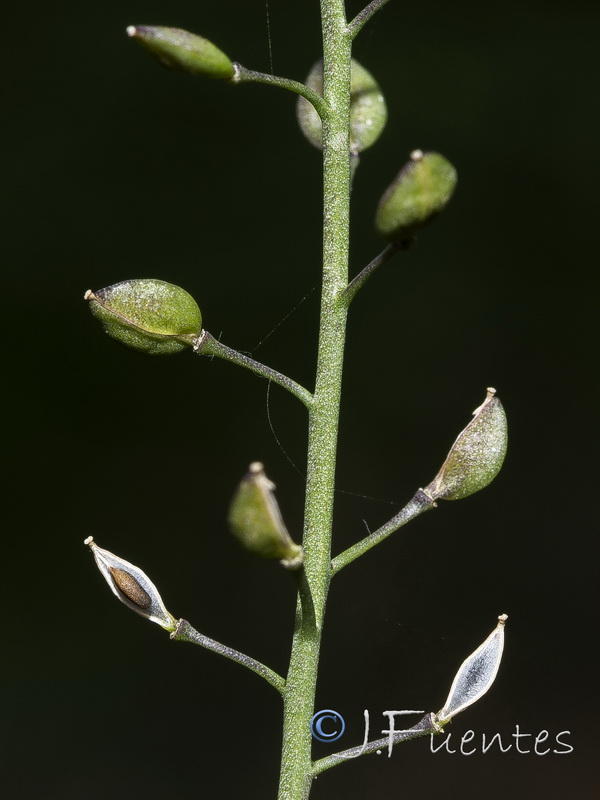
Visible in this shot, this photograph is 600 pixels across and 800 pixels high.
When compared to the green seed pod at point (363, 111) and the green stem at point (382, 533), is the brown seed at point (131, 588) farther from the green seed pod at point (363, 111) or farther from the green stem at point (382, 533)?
the green seed pod at point (363, 111)

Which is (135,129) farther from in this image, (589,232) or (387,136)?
(589,232)

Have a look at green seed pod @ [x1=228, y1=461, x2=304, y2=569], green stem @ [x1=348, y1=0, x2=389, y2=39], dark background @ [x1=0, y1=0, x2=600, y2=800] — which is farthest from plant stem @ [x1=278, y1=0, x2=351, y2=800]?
dark background @ [x1=0, y1=0, x2=600, y2=800]

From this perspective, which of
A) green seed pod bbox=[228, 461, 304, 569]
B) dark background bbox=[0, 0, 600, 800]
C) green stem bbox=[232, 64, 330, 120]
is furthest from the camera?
dark background bbox=[0, 0, 600, 800]

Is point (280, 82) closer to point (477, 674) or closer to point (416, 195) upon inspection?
point (416, 195)

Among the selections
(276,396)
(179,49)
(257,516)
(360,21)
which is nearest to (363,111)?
(360,21)

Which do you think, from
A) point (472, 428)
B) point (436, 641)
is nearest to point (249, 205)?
point (436, 641)

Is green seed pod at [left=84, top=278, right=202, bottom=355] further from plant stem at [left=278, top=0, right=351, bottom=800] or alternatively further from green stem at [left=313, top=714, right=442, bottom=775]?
green stem at [left=313, top=714, right=442, bottom=775]

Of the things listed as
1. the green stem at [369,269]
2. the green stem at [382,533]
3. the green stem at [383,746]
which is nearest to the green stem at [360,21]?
the green stem at [369,269]
